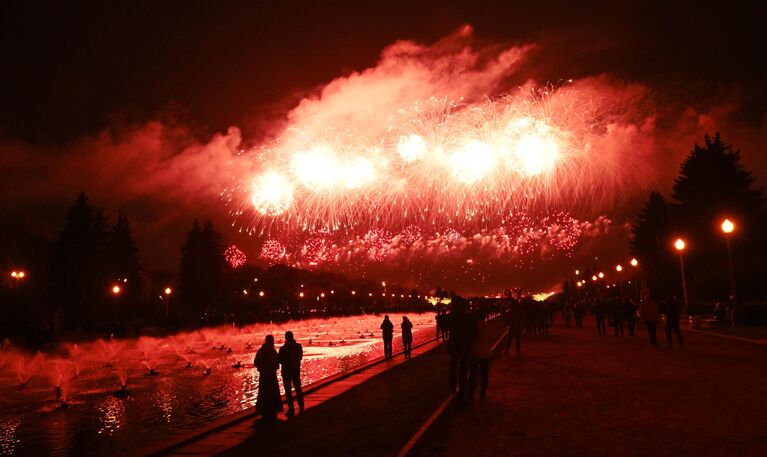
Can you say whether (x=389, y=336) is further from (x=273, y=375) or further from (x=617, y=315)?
(x=617, y=315)

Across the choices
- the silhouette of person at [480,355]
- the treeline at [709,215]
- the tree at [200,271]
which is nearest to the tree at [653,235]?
the treeline at [709,215]

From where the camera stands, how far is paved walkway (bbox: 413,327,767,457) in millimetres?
7988

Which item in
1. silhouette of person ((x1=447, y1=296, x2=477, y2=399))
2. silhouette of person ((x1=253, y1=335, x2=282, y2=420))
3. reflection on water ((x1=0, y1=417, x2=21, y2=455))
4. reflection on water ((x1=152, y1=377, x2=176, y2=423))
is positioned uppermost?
silhouette of person ((x1=447, y1=296, x2=477, y2=399))

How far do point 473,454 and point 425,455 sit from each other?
59cm

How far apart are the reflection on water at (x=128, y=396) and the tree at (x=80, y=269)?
1098 inches

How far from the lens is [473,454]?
781 centimetres

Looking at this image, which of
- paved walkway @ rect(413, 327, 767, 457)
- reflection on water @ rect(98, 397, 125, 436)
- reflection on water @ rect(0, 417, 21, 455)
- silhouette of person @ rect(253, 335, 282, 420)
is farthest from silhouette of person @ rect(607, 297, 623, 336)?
reflection on water @ rect(0, 417, 21, 455)

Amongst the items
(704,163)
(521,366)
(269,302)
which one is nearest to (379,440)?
(521,366)

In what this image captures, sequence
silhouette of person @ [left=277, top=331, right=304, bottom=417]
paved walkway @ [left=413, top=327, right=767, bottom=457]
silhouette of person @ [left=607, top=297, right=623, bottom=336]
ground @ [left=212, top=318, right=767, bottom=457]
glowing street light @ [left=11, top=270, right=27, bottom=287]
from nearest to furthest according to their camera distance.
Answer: paved walkway @ [left=413, top=327, right=767, bottom=457] → ground @ [left=212, top=318, right=767, bottom=457] → silhouette of person @ [left=277, top=331, right=304, bottom=417] → silhouette of person @ [left=607, top=297, right=623, bottom=336] → glowing street light @ [left=11, top=270, right=27, bottom=287]

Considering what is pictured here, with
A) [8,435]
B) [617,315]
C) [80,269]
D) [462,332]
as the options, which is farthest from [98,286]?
[462,332]

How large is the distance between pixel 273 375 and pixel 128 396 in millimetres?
6371

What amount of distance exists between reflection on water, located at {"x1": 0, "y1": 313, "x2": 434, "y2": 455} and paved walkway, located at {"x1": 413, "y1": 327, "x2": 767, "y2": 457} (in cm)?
524

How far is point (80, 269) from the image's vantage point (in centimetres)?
5734

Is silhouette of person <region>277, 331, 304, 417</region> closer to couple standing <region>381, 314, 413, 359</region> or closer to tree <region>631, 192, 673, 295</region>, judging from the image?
couple standing <region>381, 314, 413, 359</region>
